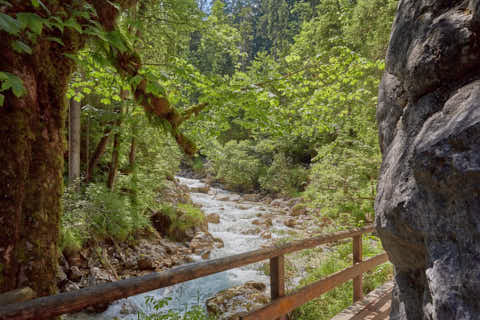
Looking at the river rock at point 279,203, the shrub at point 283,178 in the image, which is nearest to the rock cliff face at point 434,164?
the river rock at point 279,203

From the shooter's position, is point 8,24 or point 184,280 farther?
point 184,280

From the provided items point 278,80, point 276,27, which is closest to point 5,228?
point 278,80

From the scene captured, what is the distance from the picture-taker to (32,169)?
72.8 inches

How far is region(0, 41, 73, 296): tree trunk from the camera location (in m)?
1.65

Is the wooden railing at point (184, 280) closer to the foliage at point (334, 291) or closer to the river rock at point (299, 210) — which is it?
the foliage at point (334, 291)

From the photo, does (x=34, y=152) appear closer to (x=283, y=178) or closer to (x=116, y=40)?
(x=116, y=40)

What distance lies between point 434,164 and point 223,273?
743 cm

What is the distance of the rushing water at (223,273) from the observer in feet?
18.6

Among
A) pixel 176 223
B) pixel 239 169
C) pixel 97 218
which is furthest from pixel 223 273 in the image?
pixel 239 169

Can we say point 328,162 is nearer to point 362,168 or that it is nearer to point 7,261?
point 362,168

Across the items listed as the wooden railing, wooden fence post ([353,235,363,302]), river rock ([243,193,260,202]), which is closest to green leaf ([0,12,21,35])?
the wooden railing

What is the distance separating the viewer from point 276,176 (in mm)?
18578

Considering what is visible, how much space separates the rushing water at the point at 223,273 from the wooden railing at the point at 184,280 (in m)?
1.58

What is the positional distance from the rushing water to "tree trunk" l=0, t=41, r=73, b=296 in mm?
2058
